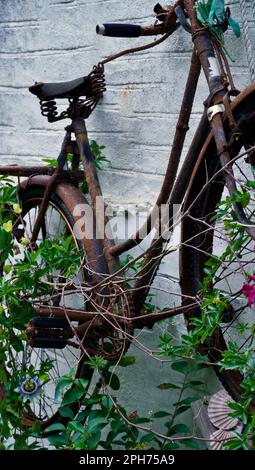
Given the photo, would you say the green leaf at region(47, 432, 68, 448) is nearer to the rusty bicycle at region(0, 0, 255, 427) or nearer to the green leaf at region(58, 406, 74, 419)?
the green leaf at region(58, 406, 74, 419)

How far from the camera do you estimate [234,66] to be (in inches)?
103

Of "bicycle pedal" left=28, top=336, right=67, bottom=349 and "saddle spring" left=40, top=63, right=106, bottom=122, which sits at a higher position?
"saddle spring" left=40, top=63, right=106, bottom=122

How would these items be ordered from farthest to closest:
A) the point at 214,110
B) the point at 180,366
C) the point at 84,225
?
the point at 84,225, the point at 180,366, the point at 214,110

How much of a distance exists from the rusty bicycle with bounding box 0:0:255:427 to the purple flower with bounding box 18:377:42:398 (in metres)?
0.12

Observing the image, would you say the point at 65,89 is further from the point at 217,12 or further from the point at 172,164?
the point at 217,12

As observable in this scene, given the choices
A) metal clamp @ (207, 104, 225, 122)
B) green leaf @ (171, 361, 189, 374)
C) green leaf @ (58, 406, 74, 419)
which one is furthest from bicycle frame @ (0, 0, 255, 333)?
green leaf @ (58, 406, 74, 419)

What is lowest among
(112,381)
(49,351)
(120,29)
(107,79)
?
(112,381)

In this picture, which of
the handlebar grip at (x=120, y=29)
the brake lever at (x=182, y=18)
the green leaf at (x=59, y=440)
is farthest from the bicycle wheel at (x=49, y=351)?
the brake lever at (x=182, y=18)

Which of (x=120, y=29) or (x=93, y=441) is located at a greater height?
(x=120, y=29)

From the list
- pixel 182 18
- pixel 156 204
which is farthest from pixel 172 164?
pixel 182 18

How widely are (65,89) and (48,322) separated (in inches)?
32.3

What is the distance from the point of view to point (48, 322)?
2461mm

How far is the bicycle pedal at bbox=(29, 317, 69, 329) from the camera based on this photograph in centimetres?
245

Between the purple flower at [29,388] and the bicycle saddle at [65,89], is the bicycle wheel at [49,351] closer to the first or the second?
the purple flower at [29,388]
